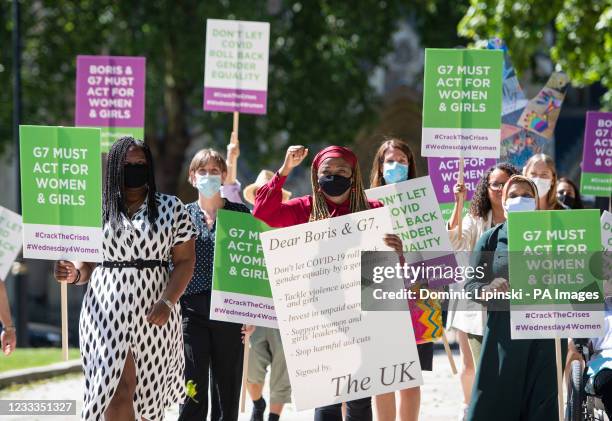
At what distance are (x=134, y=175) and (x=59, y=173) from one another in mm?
713

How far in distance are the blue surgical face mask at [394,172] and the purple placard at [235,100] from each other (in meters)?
2.38

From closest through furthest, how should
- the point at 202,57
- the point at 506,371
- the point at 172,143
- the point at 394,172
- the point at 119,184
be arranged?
1. the point at 506,371
2. the point at 119,184
3. the point at 394,172
4. the point at 202,57
5. the point at 172,143

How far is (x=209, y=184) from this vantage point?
8.02m

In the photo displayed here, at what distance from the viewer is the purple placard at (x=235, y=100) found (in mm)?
10391

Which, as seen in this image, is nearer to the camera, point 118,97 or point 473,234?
point 473,234

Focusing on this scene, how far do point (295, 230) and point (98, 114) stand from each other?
181 inches

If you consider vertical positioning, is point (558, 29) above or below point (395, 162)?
above

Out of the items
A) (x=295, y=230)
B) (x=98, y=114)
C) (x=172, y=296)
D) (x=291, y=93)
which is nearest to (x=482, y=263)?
(x=295, y=230)

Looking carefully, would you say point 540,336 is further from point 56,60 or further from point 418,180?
point 56,60

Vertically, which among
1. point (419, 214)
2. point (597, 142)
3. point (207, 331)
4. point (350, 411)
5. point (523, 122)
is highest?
point (523, 122)

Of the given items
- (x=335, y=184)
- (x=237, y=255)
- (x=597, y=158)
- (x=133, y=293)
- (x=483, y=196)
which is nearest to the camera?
(x=335, y=184)

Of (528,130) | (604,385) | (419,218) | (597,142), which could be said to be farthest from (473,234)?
(597,142)

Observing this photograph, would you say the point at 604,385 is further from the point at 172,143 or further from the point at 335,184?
the point at 172,143

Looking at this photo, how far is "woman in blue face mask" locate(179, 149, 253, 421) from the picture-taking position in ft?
25.9
